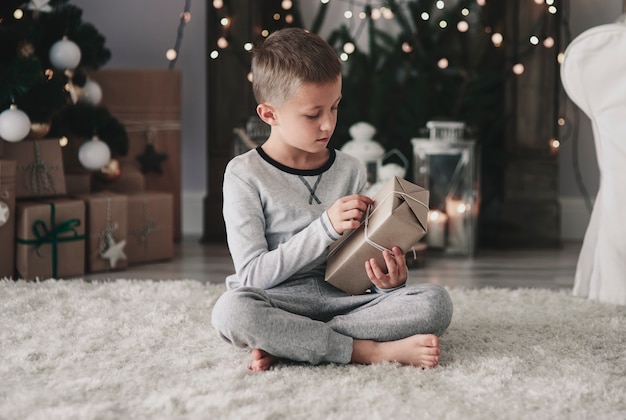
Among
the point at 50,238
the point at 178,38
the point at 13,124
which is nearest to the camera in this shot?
the point at 13,124

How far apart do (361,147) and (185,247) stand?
0.74 m

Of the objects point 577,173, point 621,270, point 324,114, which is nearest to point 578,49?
point 621,270

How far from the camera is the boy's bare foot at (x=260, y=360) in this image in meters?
1.37

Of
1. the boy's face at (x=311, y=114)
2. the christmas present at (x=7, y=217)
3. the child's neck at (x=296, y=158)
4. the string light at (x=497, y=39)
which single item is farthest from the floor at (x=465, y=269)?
the boy's face at (x=311, y=114)

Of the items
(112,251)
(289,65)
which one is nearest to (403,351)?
(289,65)

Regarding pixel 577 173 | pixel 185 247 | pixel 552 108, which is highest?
pixel 552 108

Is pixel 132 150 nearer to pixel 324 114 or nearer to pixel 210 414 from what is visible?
pixel 324 114

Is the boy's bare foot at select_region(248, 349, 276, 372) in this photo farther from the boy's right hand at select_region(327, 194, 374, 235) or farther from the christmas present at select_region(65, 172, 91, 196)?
the christmas present at select_region(65, 172, 91, 196)

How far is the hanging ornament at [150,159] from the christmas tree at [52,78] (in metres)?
0.25

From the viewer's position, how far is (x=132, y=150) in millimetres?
2971

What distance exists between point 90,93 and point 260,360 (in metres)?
1.53

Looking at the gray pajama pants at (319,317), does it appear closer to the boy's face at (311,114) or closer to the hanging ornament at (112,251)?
the boy's face at (311,114)

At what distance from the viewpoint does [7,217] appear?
2.23 metres

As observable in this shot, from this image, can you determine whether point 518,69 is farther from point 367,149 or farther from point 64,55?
point 64,55
